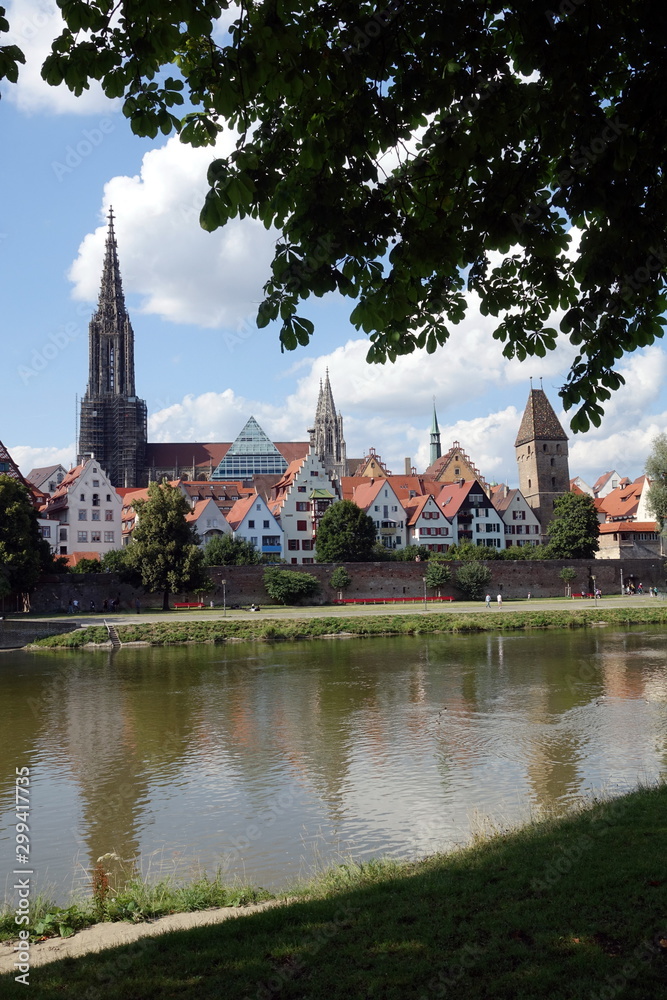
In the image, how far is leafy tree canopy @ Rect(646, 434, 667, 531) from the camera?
61469mm

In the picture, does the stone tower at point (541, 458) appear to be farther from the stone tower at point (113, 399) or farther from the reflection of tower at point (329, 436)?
the stone tower at point (113, 399)

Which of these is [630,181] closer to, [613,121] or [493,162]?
[613,121]

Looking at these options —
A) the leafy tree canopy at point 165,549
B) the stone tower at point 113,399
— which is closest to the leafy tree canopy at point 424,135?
the leafy tree canopy at point 165,549

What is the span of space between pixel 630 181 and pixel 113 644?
43.0 m

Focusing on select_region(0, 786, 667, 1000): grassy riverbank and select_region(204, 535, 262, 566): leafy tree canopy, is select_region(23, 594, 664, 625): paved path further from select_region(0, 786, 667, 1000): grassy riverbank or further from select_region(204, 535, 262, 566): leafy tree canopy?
select_region(0, 786, 667, 1000): grassy riverbank

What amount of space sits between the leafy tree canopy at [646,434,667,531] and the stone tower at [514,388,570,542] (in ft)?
104

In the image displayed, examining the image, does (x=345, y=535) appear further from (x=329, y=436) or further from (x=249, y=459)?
(x=329, y=436)

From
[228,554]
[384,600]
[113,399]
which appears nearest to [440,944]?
[384,600]

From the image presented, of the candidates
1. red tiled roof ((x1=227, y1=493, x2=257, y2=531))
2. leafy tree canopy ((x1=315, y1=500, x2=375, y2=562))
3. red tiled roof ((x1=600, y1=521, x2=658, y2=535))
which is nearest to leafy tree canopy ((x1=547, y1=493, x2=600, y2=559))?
red tiled roof ((x1=600, y1=521, x2=658, y2=535))

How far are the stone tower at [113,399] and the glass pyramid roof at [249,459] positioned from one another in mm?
16258

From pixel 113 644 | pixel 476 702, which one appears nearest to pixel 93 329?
pixel 113 644

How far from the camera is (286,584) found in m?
64.8

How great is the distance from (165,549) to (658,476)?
116 feet

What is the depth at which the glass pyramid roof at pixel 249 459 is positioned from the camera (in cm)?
11275
